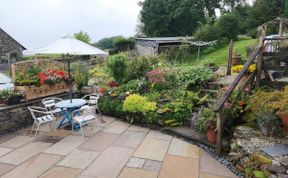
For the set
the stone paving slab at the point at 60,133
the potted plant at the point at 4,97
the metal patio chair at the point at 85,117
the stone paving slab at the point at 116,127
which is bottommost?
the stone paving slab at the point at 60,133

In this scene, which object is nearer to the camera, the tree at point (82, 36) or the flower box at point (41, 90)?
the flower box at point (41, 90)

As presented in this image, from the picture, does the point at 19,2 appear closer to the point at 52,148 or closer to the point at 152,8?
the point at 52,148

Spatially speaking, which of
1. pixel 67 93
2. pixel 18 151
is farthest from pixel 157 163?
pixel 67 93

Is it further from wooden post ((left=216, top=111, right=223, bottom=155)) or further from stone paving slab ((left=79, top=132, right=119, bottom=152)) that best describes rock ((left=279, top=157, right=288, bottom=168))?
stone paving slab ((left=79, top=132, right=119, bottom=152))

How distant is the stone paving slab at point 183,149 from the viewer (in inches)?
176

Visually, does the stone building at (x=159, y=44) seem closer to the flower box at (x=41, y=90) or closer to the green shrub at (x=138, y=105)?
the flower box at (x=41, y=90)

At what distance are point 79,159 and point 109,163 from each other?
555 millimetres

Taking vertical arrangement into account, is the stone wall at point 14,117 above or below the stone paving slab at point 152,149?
above

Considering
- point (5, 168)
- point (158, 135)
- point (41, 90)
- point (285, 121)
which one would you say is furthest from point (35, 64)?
point (285, 121)

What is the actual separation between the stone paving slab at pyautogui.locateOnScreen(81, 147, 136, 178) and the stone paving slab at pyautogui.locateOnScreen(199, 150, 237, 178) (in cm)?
127

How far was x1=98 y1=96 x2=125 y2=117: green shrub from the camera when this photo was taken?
650cm

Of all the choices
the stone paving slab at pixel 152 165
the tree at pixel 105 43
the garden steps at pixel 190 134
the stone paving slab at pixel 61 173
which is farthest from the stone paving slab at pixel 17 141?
the tree at pixel 105 43

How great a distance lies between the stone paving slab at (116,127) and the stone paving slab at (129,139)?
0.60 feet

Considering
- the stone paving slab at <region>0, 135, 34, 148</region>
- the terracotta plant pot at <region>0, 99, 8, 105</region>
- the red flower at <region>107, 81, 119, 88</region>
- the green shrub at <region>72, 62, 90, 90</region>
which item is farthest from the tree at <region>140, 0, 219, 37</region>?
the stone paving slab at <region>0, 135, 34, 148</region>
